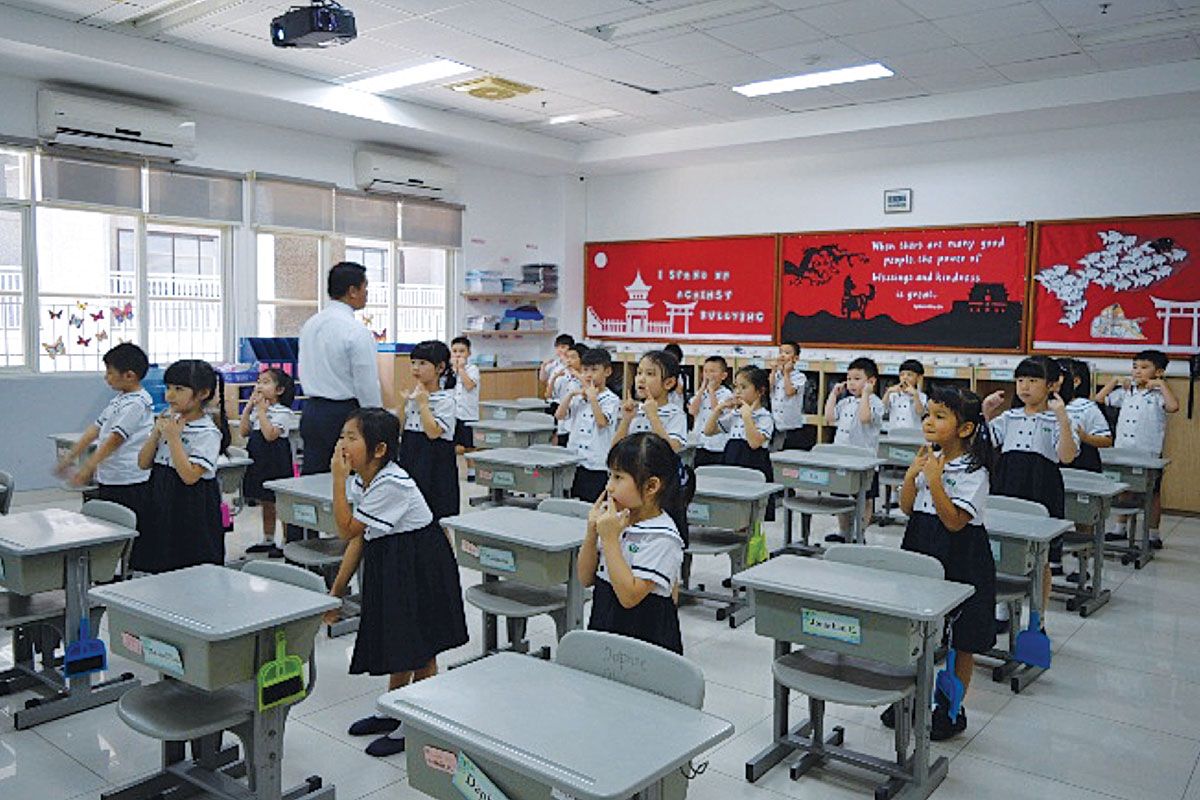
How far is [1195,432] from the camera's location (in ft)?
23.4

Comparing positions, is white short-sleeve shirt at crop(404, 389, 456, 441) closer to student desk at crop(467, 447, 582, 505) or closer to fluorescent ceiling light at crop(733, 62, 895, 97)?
student desk at crop(467, 447, 582, 505)

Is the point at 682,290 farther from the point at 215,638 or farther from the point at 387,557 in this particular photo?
the point at 215,638

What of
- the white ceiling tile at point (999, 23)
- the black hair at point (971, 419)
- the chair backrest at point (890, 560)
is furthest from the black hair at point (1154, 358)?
the chair backrest at point (890, 560)

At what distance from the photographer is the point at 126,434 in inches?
150

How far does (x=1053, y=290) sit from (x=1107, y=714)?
16.8ft

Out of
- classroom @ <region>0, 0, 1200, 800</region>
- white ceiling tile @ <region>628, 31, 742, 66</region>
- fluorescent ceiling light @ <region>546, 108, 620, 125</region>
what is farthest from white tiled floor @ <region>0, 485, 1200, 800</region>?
fluorescent ceiling light @ <region>546, 108, 620, 125</region>

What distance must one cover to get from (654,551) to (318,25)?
345 centimetres

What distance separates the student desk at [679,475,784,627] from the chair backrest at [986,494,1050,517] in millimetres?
955

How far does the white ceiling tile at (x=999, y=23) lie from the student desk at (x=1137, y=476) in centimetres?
263

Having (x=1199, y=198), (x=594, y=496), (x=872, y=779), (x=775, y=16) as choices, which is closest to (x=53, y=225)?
(x=594, y=496)

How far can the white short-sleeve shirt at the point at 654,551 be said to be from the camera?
2346mm

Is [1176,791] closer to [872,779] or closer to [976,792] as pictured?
[976,792]

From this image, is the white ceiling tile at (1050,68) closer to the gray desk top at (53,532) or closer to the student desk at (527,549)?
the student desk at (527,549)

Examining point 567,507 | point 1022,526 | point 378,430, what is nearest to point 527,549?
point 567,507
